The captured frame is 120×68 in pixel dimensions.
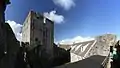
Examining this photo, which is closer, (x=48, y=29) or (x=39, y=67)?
(x=39, y=67)

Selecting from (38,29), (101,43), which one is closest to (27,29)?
(38,29)

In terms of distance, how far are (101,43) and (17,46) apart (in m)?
5.93

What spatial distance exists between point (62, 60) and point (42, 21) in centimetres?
435

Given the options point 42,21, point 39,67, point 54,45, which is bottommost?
point 39,67

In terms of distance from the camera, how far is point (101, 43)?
59.5 ft

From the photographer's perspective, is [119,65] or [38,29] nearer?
[119,65]

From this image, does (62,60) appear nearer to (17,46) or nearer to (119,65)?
(17,46)

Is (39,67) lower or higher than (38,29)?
lower

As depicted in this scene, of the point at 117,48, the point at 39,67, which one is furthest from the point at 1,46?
the point at 39,67

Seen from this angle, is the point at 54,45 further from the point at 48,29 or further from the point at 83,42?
the point at 83,42

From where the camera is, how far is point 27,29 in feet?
94.2

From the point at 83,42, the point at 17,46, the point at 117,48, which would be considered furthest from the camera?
the point at 83,42

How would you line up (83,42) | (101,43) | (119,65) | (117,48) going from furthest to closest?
(83,42)
(101,43)
(117,48)
(119,65)

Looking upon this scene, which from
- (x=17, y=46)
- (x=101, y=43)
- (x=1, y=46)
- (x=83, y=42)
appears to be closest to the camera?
(x=1, y=46)
